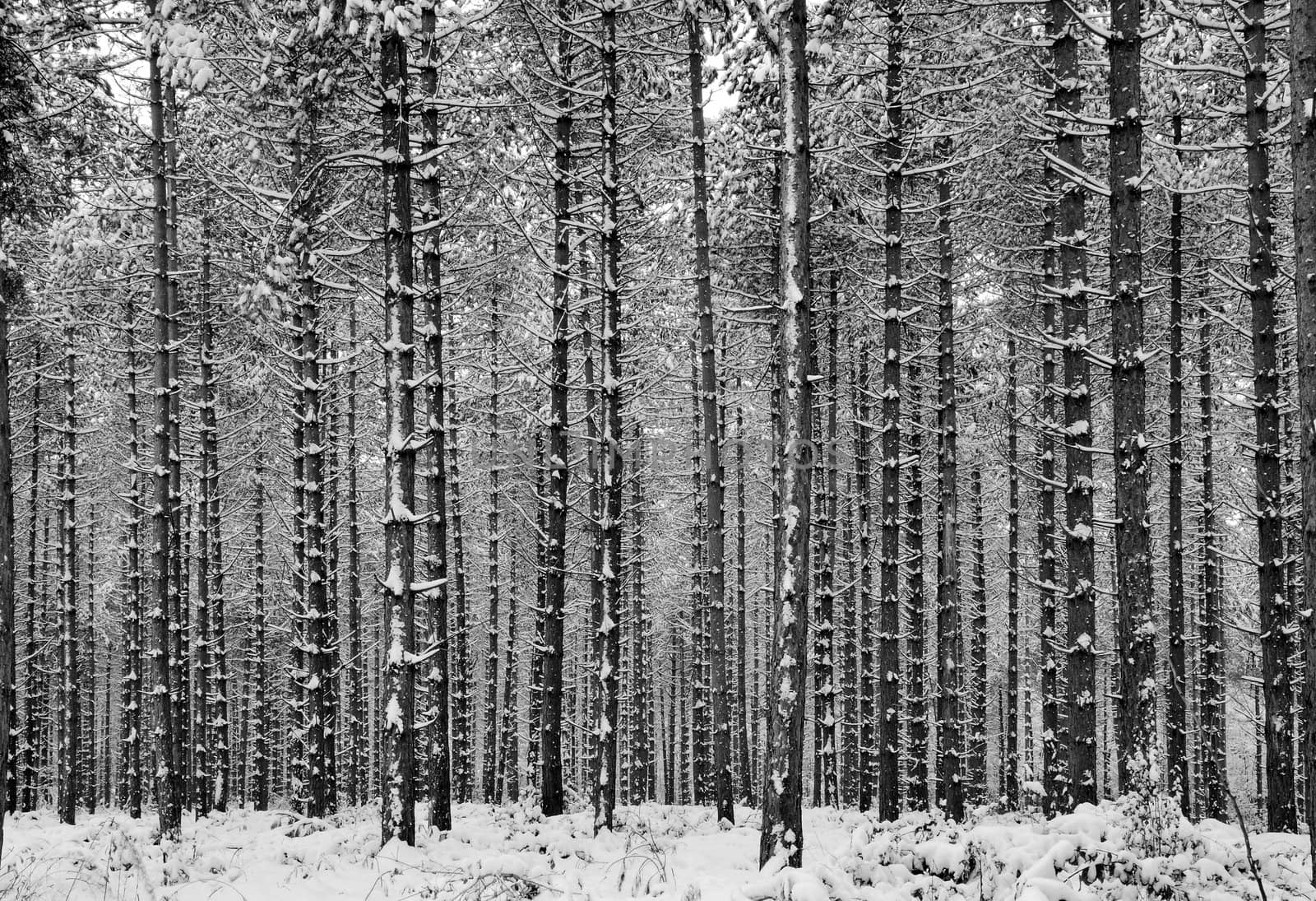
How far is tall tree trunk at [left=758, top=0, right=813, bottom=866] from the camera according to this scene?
8.31 metres

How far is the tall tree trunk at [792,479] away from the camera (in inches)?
327

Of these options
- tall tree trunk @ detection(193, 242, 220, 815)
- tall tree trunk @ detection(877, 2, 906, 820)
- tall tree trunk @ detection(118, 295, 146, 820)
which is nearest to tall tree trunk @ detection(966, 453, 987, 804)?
tall tree trunk @ detection(877, 2, 906, 820)

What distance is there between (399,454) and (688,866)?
6.10 m

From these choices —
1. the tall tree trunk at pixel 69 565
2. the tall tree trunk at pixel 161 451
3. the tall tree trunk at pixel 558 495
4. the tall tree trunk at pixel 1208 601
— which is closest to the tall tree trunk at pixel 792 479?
the tall tree trunk at pixel 558 495

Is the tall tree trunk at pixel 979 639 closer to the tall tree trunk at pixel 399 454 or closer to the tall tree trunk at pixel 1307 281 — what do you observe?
the tall tree trunk at pixel 1307 281

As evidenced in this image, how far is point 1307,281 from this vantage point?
287 inches

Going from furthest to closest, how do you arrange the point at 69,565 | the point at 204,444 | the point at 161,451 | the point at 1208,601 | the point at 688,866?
the point at 69,565 < the point at 1208,601 < the point at 204,444 < the point at 161,451 < the point at 688,866

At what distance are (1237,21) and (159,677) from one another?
1955 centimetres

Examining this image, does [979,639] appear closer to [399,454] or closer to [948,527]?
[948,527]

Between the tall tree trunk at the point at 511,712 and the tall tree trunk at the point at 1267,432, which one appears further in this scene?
the tall tree trunk at the point at 511,712

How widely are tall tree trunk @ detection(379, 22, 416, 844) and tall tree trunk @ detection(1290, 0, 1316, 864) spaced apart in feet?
29.7

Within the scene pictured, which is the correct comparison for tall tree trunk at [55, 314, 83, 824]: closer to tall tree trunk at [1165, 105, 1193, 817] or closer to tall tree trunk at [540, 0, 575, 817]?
tall tree trunk at [540, 0, 575, 817]

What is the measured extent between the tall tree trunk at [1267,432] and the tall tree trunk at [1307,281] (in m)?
4.53

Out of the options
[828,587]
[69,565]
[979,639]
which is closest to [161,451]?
[69,565]
